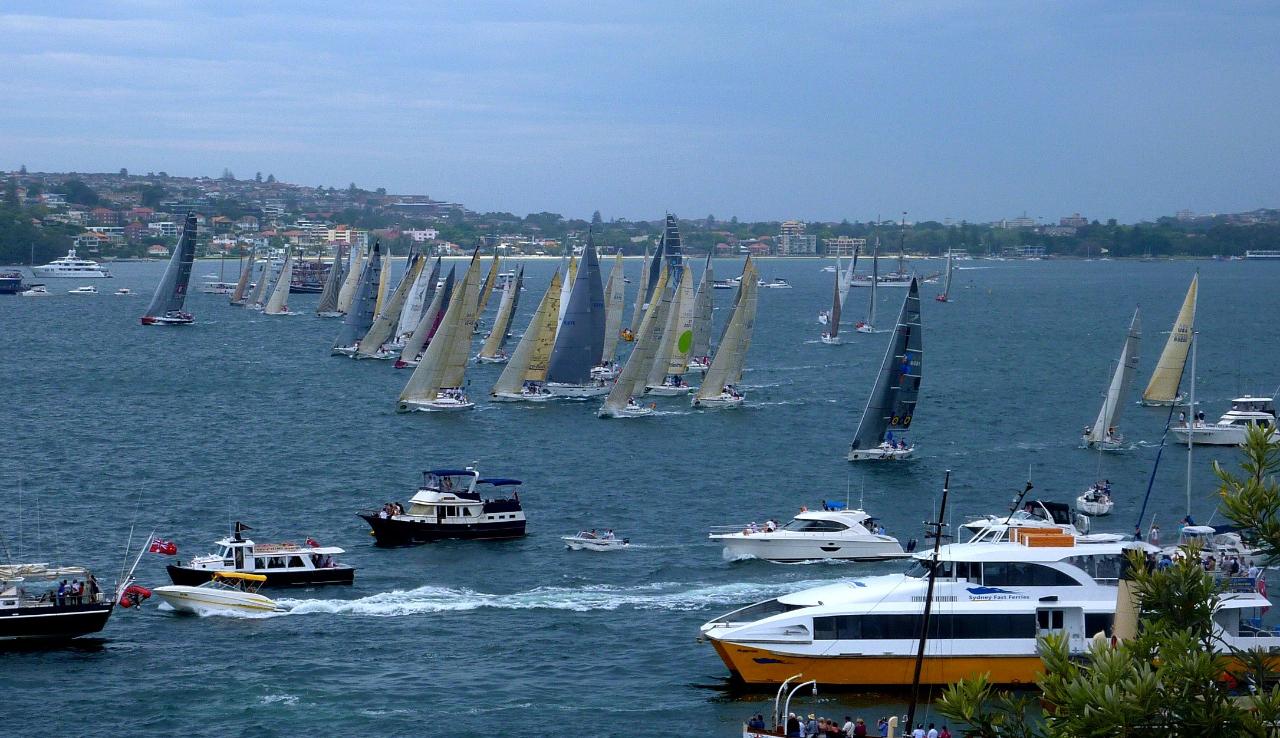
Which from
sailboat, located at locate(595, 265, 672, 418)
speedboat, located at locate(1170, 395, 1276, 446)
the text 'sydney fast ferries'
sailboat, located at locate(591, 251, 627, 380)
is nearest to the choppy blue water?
the text 'sydney fast ferries'

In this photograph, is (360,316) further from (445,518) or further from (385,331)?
(445,518)

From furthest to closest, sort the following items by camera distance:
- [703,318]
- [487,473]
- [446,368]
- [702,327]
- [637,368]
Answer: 1. [702,327]
2. [703,318]
3. [446,368]
4. [637,368]
5. [487,473]

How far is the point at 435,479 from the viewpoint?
55812mm

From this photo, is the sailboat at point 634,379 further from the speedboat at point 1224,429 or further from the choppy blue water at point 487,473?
the speedboat at point 1224,429

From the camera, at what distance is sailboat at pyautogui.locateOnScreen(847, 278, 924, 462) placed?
69.9 metres

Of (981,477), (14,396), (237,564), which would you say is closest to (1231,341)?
(981,477)

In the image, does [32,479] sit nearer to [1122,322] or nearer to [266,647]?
[266,647]

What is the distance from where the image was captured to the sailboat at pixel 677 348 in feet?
312

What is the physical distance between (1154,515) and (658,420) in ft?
111

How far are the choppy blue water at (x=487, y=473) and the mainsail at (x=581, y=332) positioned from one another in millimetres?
4893

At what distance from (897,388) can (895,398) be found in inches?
19.6

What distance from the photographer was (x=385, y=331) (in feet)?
400

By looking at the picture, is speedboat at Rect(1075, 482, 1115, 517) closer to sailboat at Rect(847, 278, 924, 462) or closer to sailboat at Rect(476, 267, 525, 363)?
sailboat at Rect(847, 278, 924, 462)

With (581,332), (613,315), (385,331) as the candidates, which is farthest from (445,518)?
(385,331)
